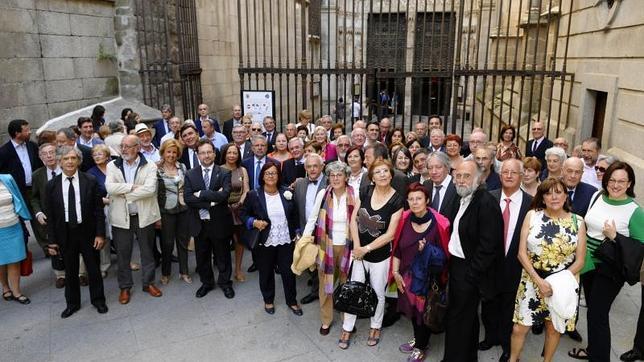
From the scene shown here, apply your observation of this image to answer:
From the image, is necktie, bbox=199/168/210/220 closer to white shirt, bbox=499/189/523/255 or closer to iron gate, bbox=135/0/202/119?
white shirt, bbox=499/189/523/255

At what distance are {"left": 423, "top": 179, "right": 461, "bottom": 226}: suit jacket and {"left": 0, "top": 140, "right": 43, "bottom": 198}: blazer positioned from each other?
5.05 m

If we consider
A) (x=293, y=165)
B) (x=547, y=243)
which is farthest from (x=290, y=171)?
(x=547, y=243)

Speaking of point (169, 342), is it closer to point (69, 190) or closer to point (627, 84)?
point (69, 190)

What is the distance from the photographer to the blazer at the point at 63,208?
4.74 metres

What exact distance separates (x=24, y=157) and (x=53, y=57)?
298 cm

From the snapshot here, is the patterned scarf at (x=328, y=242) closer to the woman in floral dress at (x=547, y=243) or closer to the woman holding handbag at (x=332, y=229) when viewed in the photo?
the woman holding handbag at (x=332, y=229)

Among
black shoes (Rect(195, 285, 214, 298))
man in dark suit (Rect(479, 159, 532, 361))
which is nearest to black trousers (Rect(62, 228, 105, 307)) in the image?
black shoes (Rect(195, 285, 214, 298))

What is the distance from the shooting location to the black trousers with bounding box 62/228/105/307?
484 centimetres

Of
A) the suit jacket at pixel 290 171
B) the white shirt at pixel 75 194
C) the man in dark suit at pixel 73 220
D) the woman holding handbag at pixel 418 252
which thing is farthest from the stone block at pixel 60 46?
the woman holding handbag at pixel 418 252

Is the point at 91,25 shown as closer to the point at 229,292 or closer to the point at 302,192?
the point at 229,292

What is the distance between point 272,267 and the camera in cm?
500

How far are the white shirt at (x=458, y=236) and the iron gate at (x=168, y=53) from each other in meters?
7.93

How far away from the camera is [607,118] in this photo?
7309 millimetres

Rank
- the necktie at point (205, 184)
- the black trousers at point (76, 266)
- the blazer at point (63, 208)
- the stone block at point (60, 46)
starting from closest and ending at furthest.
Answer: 1. the blazer at point (63, 208)
2. the black trousers at point (76, 266)
3. the necktie at point (205, 184)
4. the stone block at point (60, 46)
